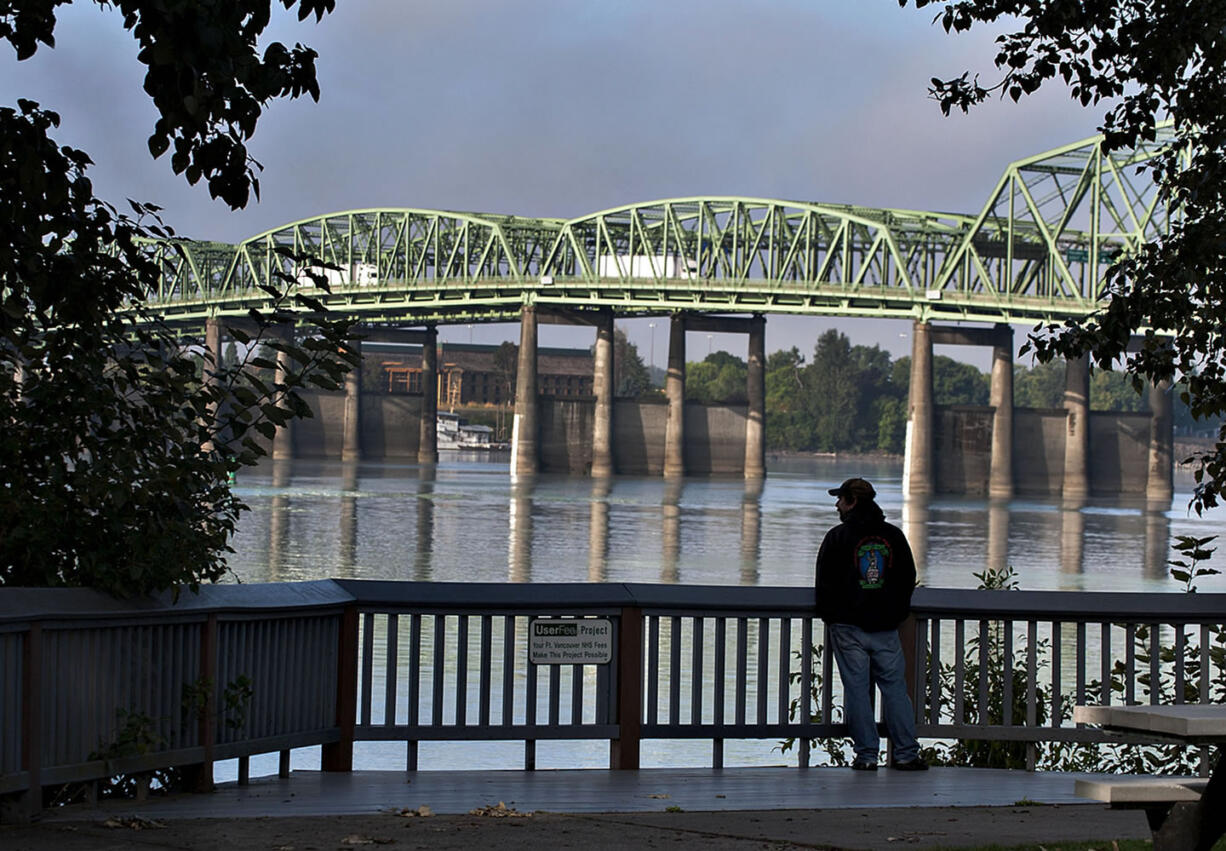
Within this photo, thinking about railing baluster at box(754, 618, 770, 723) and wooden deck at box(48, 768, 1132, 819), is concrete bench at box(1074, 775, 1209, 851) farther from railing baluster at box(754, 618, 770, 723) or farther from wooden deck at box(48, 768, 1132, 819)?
railing baluster at box(754, 618, 770, 723)

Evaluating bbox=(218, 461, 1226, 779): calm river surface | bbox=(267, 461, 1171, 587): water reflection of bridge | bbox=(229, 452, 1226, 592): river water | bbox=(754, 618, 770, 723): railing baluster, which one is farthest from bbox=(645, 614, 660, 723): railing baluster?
bbox=(229, 452, 1226, 592): river water

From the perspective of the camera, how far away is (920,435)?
382 feet

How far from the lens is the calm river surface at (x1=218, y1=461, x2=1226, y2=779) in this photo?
127 ft

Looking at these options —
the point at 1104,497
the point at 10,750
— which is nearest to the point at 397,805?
the point at 10,750

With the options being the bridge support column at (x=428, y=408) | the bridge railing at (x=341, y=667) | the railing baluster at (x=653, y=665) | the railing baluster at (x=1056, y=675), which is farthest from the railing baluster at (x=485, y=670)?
the bridge support column at (x=428, y=408)

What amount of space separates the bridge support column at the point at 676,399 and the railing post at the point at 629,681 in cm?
12338

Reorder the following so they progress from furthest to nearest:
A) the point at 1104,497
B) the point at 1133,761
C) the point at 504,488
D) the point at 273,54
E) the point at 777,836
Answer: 1. the point at 1104,497
2. the point at 504,488
3. the point at 1133,761
4. the point at 777,836
5. the point at 273,54

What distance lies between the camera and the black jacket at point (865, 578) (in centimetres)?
1042

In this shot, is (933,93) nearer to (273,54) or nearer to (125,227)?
(125,227)

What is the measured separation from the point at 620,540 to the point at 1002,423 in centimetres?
6692

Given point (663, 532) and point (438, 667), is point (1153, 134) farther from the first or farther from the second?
point (663, 532)

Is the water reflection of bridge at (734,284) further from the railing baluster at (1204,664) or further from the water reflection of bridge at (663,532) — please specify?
the railing baluster at (1204,664)

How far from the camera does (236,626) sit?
362 inches

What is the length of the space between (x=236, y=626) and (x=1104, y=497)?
121112mm
